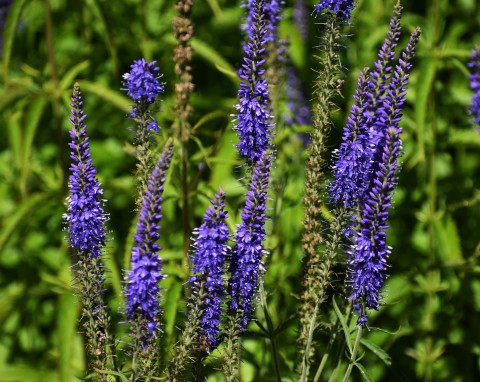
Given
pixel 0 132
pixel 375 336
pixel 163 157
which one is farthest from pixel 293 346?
pixel 0 132

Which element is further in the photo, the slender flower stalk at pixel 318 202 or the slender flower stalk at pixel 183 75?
the slender flower stalk at pixel 183 75

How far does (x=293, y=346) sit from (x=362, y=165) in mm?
1764

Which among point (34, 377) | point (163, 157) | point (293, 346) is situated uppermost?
point (163, 157)

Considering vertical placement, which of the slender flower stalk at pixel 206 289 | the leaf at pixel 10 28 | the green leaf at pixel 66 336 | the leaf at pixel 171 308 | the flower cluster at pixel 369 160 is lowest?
the green leaf at pixel 66 336

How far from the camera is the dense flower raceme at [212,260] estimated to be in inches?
85.9

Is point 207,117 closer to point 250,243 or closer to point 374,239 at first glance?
point 250,243

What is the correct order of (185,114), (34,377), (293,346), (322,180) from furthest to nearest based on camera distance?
(34,377)
(293,346)
(185,114)
(322,180)

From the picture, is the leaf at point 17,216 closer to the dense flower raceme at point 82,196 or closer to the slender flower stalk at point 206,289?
the dense flower raceme at point 82,196

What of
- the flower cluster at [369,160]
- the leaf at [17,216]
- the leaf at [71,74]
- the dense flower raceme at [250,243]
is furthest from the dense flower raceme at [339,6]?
the leaf at [17,216]

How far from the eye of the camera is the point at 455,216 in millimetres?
4766

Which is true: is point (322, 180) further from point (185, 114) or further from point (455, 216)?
point (455, 216)

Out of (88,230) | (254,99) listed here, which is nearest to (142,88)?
(254,99)

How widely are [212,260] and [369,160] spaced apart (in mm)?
649

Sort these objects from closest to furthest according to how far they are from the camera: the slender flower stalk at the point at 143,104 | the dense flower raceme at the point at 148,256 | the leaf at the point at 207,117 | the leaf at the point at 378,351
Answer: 1. the dense flower raceme at the point at 148,256
2. the slender flower stalk at the point at 143,104
3. the leaf at the point at 378,351
4. the leaf at the point at 207,117
